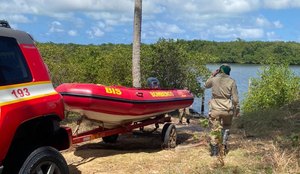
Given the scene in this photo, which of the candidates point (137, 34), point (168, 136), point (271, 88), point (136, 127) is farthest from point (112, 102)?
point (271, 88)

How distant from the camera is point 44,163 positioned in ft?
16.6

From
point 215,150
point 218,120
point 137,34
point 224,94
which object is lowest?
point 215,150

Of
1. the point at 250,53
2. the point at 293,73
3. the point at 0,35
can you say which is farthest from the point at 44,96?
the point at 250,53

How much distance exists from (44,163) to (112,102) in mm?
2321

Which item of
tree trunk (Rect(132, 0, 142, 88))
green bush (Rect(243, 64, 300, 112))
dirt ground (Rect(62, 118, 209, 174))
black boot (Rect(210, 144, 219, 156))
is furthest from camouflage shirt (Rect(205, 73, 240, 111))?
green bush (Rect(243, 64, 300, 112))

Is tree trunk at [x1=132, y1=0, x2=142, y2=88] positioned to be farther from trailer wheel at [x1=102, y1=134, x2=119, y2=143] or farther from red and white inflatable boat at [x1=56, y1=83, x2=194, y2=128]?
red and white inflatable boat at [x1=56, y1=83, x2=194, y2=128]

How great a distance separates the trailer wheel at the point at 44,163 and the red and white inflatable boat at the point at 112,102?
178 centimetres

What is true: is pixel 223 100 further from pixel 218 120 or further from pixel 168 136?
pixel 168 136

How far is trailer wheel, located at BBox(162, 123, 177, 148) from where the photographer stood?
8.57m

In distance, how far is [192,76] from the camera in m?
20.3

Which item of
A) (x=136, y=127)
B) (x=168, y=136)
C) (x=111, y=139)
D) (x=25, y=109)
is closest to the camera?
(x=25, y=109)

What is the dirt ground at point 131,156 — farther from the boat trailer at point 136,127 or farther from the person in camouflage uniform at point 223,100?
the person in camouflage uniform at point 223,100

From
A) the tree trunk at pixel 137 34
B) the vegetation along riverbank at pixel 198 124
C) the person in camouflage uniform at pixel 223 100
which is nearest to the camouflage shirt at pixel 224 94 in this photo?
the person in camouflage uniform at pixel 223 100

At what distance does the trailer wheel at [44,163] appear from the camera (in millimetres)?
4848
